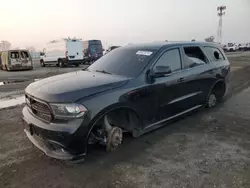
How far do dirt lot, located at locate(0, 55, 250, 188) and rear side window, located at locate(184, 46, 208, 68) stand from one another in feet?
4.16

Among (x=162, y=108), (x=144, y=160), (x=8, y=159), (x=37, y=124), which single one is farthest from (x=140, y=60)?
(x=8, y=159)

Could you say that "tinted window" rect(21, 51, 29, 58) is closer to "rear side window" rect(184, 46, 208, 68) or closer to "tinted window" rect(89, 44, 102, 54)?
"tinted window" rect(89, 44, 102, 54)

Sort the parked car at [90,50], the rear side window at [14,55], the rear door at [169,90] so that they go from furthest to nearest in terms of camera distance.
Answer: the parked car at [90,50], the rear side window at [14,55], the rear door at [169,90]

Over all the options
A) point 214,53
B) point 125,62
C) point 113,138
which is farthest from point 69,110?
point 214,53

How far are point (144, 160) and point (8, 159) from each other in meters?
2.05

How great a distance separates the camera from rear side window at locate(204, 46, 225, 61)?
5613 mm

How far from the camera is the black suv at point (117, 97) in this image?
3.02 m

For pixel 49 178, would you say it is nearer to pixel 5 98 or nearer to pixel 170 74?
pixel 170 74

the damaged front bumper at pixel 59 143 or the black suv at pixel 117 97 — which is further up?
the black suv at pixel 117 97

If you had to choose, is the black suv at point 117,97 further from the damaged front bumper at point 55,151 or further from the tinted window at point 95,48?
the tinted window at point 95,48

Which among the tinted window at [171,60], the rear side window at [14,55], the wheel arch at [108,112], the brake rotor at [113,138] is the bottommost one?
the brake rotor at [113,138]

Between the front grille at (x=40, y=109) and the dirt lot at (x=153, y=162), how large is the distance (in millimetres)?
690

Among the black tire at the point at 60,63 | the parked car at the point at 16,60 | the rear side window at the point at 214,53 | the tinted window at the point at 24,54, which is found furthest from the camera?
the black tire at the point at 60,63

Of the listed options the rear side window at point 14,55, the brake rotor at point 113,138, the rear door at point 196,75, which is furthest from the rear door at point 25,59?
the brake rotor at point 113,138
